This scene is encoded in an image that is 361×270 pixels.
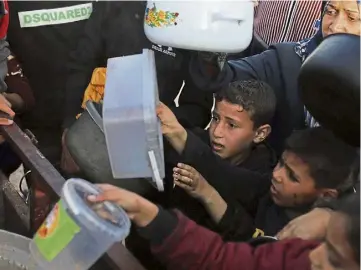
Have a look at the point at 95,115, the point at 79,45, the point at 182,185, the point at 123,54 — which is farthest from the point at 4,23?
the point at 182,185

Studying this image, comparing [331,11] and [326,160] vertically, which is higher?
[331,11]

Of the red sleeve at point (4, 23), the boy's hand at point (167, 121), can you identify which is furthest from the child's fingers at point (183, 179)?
the red sleeve at point (4, 23)

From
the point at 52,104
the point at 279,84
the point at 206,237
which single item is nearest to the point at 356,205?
the point at 206,237

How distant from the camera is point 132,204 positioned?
1.03 metres

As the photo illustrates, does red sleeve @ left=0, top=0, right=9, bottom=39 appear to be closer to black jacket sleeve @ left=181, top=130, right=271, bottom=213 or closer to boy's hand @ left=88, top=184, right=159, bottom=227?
black jacket sleeve @ left=181, top=130, right=271, bottom=213

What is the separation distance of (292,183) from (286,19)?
1.36 meters

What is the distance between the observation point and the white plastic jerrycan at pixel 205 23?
1.37 m

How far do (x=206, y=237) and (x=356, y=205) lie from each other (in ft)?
0.96

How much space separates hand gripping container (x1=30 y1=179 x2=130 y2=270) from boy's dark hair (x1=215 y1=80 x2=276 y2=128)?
0.66 metres

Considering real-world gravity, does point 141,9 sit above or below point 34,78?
above

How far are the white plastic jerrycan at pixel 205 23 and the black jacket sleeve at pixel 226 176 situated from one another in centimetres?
22

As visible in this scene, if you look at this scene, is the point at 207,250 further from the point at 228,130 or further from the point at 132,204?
the point at 228,130

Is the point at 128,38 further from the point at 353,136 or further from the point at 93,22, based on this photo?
the point at 353,136

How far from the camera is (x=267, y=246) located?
112cm
